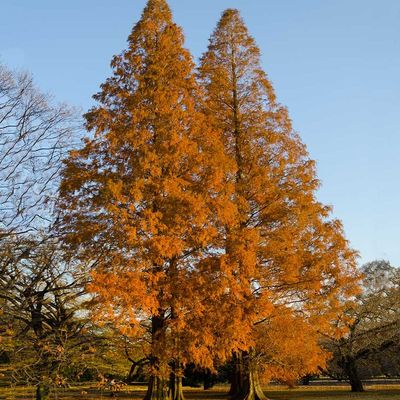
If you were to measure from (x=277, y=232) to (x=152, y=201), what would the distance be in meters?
5.28

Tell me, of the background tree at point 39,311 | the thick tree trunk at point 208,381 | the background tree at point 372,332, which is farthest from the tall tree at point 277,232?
the thick tree trunk at point 208,381

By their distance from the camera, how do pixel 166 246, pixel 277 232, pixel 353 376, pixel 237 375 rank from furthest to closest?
pixel 353 376
pixel 237 375
pixel 277 232
pixel 166 246

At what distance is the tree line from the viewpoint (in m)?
13.6

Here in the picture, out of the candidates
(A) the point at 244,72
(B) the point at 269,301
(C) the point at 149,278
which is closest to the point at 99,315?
(C) the point at 149,278

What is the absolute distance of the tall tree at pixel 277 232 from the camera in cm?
1702

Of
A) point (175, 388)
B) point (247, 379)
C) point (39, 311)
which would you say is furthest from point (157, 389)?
point (247, 379)

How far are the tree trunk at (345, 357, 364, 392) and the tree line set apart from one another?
52.1 feet

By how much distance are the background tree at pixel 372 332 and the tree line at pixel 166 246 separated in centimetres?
1542

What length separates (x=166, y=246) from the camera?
528 inches

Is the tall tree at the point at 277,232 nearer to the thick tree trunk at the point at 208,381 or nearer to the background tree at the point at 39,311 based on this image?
the background tree at the point at 39,311

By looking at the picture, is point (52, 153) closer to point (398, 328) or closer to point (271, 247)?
point (271, 247)

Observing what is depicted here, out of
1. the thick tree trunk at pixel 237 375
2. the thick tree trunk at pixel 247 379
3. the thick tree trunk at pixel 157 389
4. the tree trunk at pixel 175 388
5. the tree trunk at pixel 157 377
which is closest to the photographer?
the tree trunk at pixel 157 377

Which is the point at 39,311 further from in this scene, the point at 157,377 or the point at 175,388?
the point at 175,388

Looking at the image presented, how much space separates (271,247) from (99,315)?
22.6ft
